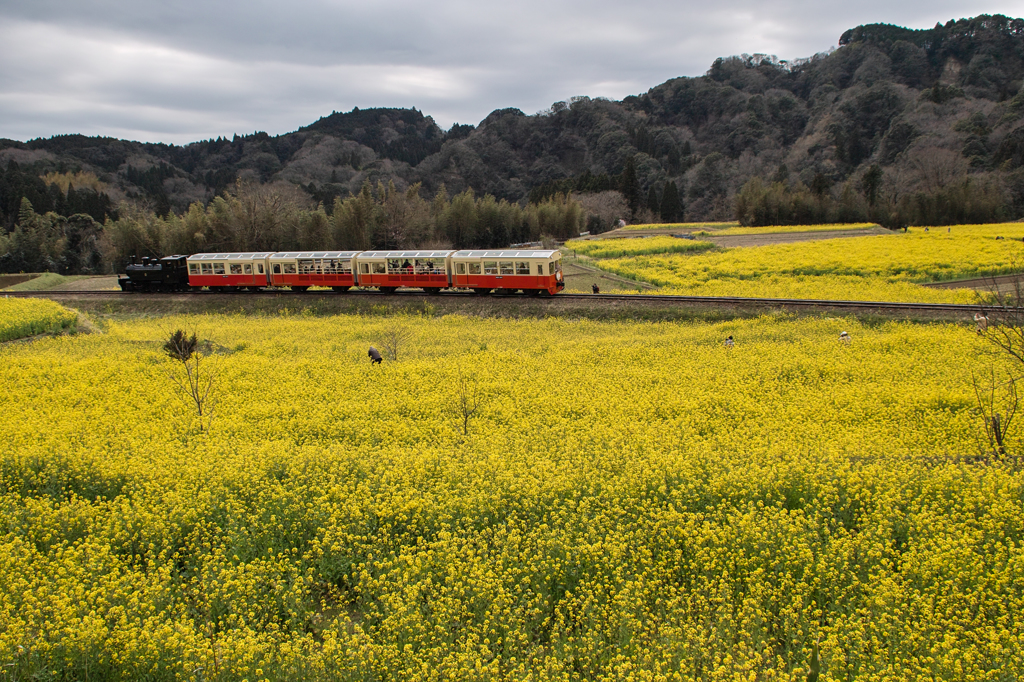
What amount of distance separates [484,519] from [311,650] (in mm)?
3316

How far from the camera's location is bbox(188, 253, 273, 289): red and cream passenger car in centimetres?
3550

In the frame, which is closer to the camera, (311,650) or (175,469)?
(311,650)

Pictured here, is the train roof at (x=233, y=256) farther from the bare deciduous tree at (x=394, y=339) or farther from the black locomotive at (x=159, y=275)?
the bare deciduous tree at (x=394, y=339)

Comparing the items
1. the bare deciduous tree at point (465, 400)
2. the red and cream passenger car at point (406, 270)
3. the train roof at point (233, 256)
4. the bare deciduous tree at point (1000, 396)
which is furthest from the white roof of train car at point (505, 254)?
the bare deciduous tree at point (1000, 396)

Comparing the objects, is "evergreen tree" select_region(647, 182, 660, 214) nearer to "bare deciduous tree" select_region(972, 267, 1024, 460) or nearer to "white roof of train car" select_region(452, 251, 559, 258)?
"white roof of train car" select_region(452, 251, 559, 258)

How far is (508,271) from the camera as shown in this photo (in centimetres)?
3041

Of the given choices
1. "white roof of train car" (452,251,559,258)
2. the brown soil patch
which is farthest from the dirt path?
"white roof of train car" (452,251,559,258)

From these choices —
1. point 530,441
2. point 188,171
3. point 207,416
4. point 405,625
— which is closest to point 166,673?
point 405,625

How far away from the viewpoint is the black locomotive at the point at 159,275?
3734 centimetres

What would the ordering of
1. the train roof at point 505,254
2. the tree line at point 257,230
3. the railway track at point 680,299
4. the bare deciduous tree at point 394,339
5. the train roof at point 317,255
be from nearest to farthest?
the bare deciduous tree at point 394,339, the railway track at point 680,299, the train roof at point 505,254, the train roof at point 317,255, the tree line at point 257,230

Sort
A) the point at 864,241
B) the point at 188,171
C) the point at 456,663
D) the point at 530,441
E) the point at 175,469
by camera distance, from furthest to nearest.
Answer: the point at 188,171, the point at 864,241, the point at 530,441, the point at 175,469, the point at 456,663

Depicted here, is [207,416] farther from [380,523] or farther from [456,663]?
[456,663]

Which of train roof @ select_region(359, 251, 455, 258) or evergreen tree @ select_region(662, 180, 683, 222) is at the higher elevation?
evergreen tree @ select_region(662, 180, 683, 222)

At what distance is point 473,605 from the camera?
7.12 metres
